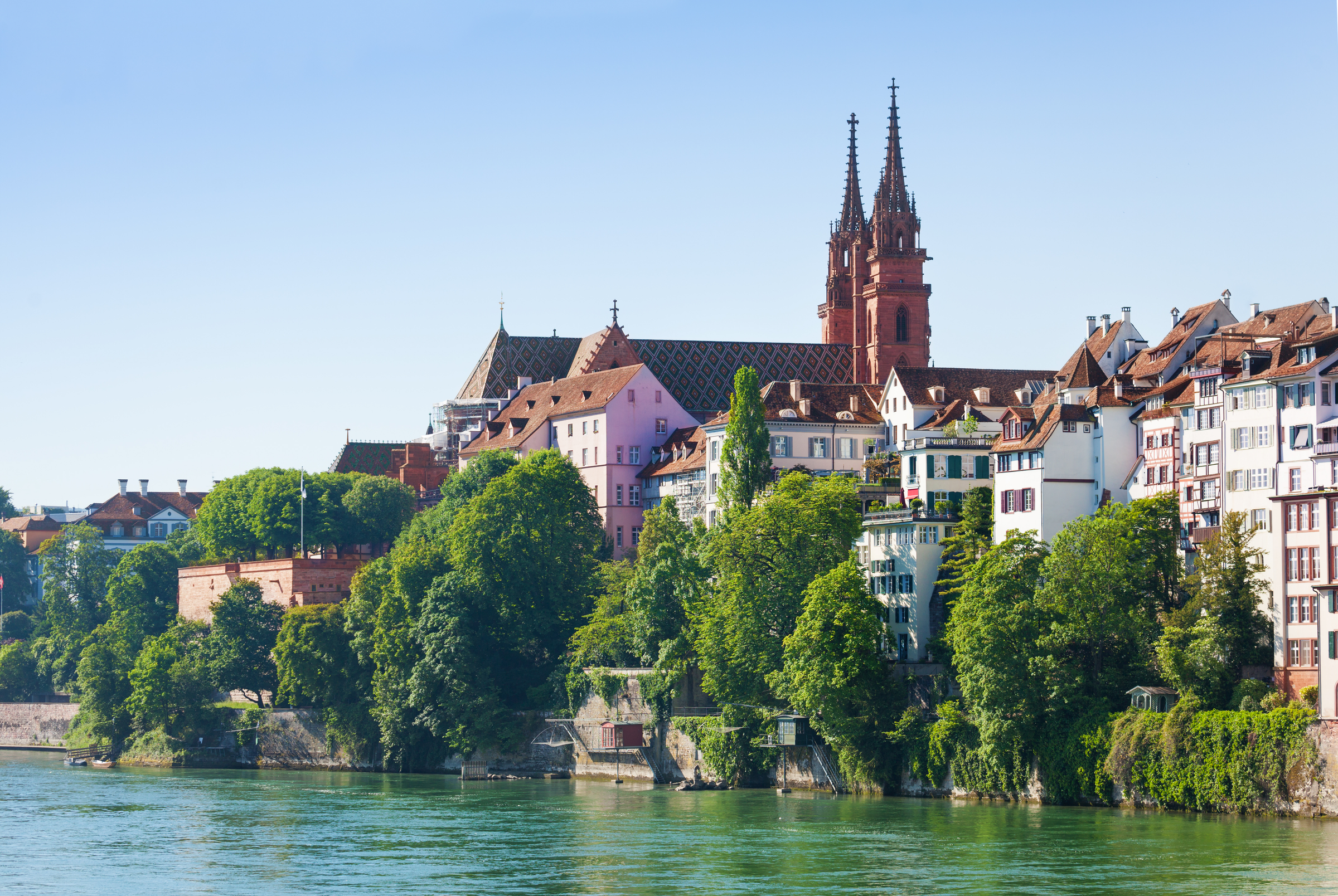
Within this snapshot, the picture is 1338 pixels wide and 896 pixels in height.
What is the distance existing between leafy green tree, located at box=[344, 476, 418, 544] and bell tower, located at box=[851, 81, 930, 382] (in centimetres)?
3579

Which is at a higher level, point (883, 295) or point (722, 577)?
point (883, 295)

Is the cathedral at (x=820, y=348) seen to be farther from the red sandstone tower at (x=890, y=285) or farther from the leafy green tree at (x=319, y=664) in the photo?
the leafy green tree at (x=319, y=664)

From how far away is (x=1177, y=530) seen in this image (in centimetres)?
9694

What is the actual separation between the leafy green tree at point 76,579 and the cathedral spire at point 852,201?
67.2 m

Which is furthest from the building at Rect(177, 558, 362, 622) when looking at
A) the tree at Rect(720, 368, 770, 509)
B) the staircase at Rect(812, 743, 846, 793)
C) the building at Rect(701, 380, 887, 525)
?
the staircase at Rect(812, 743, 846, 793)

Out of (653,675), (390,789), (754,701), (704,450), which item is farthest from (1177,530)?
(704,450)

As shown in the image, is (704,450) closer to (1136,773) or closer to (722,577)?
(722,577)

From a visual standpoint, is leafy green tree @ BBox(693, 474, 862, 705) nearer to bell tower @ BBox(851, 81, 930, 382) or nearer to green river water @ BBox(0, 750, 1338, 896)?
green river water @ BBox(0, 750, 1338, 896)

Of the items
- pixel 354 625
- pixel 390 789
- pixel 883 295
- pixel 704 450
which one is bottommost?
pixel 390 789

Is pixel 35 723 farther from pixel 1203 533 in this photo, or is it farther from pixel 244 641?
pixel 1203 533

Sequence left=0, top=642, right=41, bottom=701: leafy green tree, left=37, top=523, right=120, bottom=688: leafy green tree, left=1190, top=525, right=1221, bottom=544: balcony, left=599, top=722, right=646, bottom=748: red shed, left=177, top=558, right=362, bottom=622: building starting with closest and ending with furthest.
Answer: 1. left=1190, top=525, right=1221, bottom=544: balcony
2. left=599, top=722, right=646, bottom=748: red shed
3. left=177, top=558, right=362, bottom=622: building
4. left=0, top=642, right=41, bottom=701: leafy green tree
5. left=37, top=523, right=120, bottom=688: leafy green tree

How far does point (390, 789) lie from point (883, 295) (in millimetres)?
73783

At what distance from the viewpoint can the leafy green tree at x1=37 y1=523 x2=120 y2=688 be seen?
181 meters

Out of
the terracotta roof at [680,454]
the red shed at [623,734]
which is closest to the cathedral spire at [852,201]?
the terracotta roof at [680,454]
